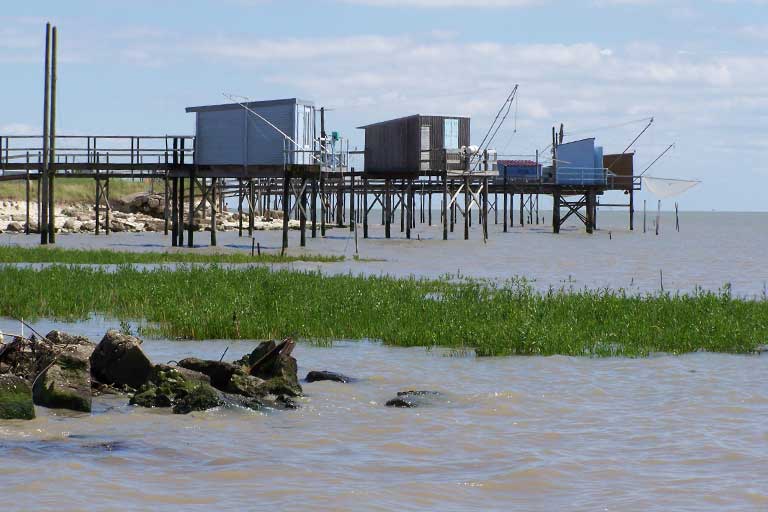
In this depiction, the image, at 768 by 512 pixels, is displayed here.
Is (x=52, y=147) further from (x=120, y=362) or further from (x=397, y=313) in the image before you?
(x=120, y=362)

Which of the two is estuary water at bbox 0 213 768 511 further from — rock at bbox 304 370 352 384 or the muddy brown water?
rock at bbox 304 370 352 384

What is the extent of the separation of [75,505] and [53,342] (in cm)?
485

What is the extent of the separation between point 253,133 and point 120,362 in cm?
3201

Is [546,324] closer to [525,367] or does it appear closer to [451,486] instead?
[525,367]

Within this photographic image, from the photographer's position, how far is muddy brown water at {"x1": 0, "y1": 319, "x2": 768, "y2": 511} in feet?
31.2

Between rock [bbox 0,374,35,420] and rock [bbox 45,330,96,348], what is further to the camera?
rock [bbox 45,330,96,348]

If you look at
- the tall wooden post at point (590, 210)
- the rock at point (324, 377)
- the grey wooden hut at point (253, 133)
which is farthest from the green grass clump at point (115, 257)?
the tall wooden post at point (590, 210)

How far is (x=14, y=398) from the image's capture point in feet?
38.8

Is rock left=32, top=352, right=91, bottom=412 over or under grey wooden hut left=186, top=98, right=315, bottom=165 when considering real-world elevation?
under

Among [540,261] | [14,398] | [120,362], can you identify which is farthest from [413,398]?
[540,261]

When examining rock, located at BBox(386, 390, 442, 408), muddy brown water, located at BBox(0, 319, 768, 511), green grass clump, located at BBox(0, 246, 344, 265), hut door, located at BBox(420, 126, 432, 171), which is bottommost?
muddy brown water, located at BBox(0, 319, 768, 511)

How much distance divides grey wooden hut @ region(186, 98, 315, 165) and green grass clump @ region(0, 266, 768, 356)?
59.6ft

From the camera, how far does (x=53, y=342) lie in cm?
1357

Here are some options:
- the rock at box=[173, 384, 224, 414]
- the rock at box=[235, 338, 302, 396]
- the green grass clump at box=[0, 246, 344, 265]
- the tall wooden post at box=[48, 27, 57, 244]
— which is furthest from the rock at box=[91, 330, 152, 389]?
the tall wooden post at box=[48, 27, 57, 244]
